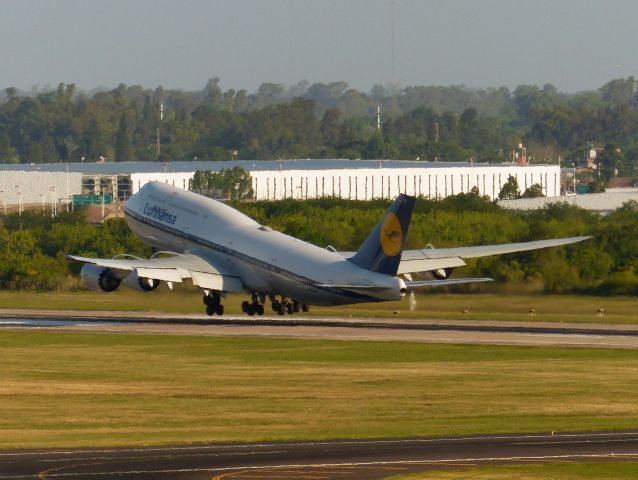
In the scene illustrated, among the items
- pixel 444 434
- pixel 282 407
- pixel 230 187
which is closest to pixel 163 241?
pixel 282 407

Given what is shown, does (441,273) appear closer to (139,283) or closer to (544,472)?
(139,283)

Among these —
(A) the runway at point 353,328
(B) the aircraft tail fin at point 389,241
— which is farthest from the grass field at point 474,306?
(B) the aircraft tail fin at point 389,241

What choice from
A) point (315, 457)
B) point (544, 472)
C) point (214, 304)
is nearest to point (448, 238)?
point (214, 304)

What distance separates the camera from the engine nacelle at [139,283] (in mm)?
85438

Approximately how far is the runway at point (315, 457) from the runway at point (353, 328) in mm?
30680

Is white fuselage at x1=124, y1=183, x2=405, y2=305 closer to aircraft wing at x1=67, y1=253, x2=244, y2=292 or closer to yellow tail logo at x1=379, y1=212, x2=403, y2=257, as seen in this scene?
aircraft wing at x1=67, y1=253, x2=244, y2=292

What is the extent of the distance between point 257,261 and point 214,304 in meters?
6.25

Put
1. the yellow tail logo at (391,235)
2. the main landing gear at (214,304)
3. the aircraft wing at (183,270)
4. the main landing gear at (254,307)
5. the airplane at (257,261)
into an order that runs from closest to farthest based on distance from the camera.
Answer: the yellow tail logo at (391,235) < the airplane at (257,261) < the aircraft wing at (183,270) < the main landing gear at (254,307) < the main landing gear at (214,304)

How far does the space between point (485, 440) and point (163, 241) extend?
49.9m

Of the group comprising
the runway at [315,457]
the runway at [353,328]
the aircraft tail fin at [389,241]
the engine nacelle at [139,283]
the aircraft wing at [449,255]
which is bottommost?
the runway at [353,328]

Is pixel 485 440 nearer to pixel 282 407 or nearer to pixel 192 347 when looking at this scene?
pixel 282 407

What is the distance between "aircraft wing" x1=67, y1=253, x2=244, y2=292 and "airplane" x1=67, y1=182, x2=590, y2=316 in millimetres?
57

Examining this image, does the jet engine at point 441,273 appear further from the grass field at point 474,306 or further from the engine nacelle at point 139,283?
the engine nacelle at point 139,283

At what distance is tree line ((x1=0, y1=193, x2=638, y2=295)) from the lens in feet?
316
